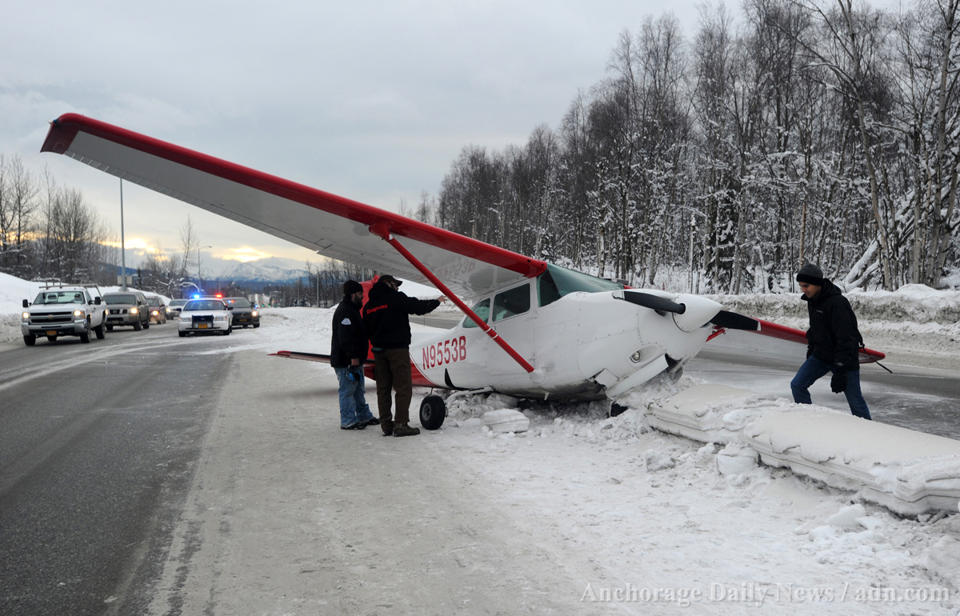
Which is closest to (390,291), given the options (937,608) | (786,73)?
(937,608)

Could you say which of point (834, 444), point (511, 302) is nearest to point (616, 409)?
point (511, 302)

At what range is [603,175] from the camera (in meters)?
36.8

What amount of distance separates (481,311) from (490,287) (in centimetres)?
32

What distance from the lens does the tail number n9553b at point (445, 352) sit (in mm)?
7484

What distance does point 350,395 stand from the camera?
6.84 metres

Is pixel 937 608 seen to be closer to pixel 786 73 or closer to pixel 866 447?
pixel 866 447

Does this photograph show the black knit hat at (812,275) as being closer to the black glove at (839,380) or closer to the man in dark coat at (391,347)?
the black glove at (839,380)

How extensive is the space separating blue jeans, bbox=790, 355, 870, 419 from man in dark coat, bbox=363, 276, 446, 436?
12.7 ft

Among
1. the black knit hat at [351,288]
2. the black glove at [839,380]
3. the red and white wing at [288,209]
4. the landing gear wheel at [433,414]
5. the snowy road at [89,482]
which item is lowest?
the snowy road at [89,482]

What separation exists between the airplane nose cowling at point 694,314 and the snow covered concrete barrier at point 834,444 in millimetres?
759

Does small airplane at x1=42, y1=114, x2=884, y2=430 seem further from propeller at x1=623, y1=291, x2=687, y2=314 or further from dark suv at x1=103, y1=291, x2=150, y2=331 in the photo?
dark suv at x1=103, y1=291, x2=150, y2=331

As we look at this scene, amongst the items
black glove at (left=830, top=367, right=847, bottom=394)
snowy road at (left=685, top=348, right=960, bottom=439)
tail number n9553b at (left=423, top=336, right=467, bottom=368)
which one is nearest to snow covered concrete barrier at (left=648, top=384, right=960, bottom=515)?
black glove at (left=830, top=367, right=847, bottom=394)

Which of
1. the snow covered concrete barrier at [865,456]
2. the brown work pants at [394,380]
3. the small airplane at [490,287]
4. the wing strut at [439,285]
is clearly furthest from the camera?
the brown work pants at [394,380]

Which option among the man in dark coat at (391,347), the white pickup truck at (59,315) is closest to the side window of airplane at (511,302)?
the man in dark coat at (391,347)
